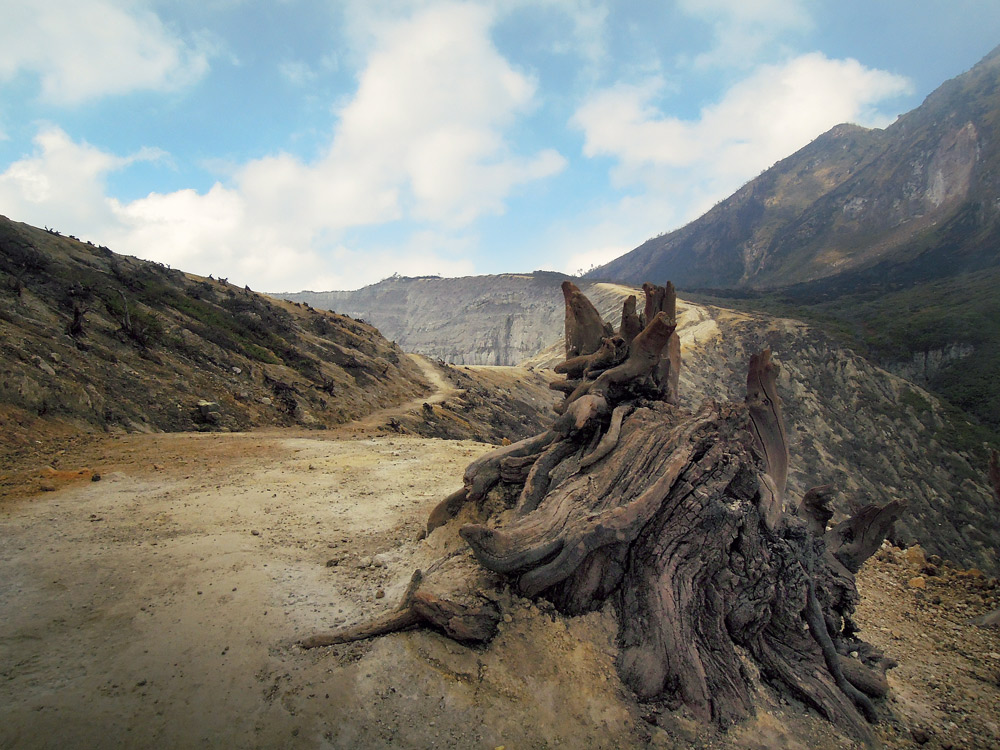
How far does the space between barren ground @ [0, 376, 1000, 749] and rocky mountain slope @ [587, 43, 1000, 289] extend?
81.2 meters

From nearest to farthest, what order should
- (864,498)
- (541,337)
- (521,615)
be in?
1. (521,615)
2. (864,498)
3. (541,337)

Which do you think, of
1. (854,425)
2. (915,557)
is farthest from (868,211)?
(915,557)

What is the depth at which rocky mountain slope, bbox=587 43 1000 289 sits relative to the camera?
71250 millimetres

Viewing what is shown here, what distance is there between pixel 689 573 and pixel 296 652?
3.59 meters

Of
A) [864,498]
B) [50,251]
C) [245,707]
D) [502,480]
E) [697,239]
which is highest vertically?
[697,239]

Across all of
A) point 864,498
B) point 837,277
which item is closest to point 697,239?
point 837,277

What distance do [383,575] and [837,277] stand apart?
308 ft

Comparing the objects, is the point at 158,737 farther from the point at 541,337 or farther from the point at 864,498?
the point at 541,337

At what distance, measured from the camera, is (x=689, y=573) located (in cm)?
458

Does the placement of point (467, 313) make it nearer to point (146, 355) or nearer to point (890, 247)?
point (890, 247)

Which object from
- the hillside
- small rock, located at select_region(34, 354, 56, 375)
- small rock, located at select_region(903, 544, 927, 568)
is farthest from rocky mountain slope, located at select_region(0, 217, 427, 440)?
the hillside

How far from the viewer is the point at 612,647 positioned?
171 inches

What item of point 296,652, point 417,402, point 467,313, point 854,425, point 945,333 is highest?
point 467,313

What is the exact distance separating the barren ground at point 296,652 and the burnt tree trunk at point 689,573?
21 centimetres
